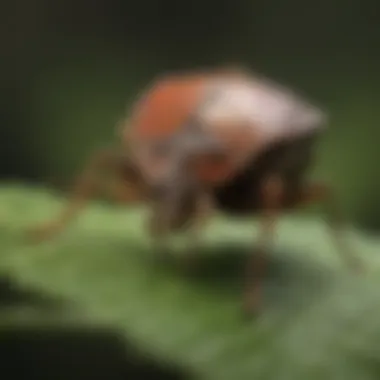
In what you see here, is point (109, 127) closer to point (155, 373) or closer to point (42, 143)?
point (42, 143)

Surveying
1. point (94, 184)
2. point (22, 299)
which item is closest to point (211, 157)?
point (94, 184)

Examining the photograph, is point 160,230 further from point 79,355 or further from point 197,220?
point 79,355

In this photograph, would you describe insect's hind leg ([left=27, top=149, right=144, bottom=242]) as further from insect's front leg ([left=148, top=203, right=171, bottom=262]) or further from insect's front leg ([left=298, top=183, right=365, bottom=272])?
insect's front leg ([left=298, top=183, right=365, bottom=272])

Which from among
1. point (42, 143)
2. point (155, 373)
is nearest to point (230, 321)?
point (155, 373)

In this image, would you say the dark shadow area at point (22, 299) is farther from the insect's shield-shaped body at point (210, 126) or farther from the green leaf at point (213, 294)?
the insect's shield-shaped body at point (210, 126)

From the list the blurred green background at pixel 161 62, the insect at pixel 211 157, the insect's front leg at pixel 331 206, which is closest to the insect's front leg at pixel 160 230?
the insect at pixel 211 157

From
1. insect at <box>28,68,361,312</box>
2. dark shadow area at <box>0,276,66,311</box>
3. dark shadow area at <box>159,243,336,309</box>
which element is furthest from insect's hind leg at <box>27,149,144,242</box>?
dark shadow area at <box>0,276,66,311</box>
